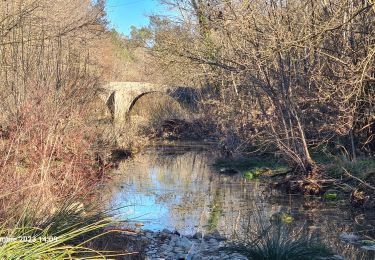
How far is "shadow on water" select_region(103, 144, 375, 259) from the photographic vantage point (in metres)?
9.95

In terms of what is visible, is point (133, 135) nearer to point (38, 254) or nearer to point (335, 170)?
point (335, 170)

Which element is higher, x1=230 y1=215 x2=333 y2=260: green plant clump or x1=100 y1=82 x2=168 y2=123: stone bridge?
x1=100 y1=82 x2=168 y2=123: stone bridge

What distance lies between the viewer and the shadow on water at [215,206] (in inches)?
392

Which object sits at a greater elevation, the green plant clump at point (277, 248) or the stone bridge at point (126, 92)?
the stone bridge at point (126, 92)

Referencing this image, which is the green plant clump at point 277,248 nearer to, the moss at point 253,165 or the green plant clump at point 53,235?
the green plant clump at point 53,235

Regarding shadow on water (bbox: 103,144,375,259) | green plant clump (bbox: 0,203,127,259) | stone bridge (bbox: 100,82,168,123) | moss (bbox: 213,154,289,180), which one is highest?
stone bridge (bbox: 100,82,168,123)

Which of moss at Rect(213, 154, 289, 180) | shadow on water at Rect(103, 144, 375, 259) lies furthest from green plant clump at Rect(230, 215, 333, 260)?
moss at Rect(213, 154, 289, 180)

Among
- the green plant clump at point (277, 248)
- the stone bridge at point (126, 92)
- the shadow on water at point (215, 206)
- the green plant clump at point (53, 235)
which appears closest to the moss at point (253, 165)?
the shadow on water at point (215, 206)

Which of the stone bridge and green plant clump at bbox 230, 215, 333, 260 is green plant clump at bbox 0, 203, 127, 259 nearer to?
green plant clump at bbox 230, 215, 333, 260

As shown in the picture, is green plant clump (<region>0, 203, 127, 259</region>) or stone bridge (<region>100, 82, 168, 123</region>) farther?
stone bridge (<region>100, 82, 168, 123</region>)

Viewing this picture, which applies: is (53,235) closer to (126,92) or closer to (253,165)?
(253,165)

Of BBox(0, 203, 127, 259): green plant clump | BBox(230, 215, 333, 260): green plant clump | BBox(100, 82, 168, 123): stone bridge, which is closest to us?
BBox(0, 203, 127, 259): green plant clump

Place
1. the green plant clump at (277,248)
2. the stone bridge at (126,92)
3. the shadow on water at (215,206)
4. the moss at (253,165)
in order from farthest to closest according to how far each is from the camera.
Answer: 1. the stone bridge at (126,92)
2. the moss at (253,165)
3. the shadow on water at (215,206)
4. the green plant clump at (277,248)

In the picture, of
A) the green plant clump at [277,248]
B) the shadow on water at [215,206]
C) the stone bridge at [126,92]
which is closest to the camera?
the green plant clump at [277,248]
